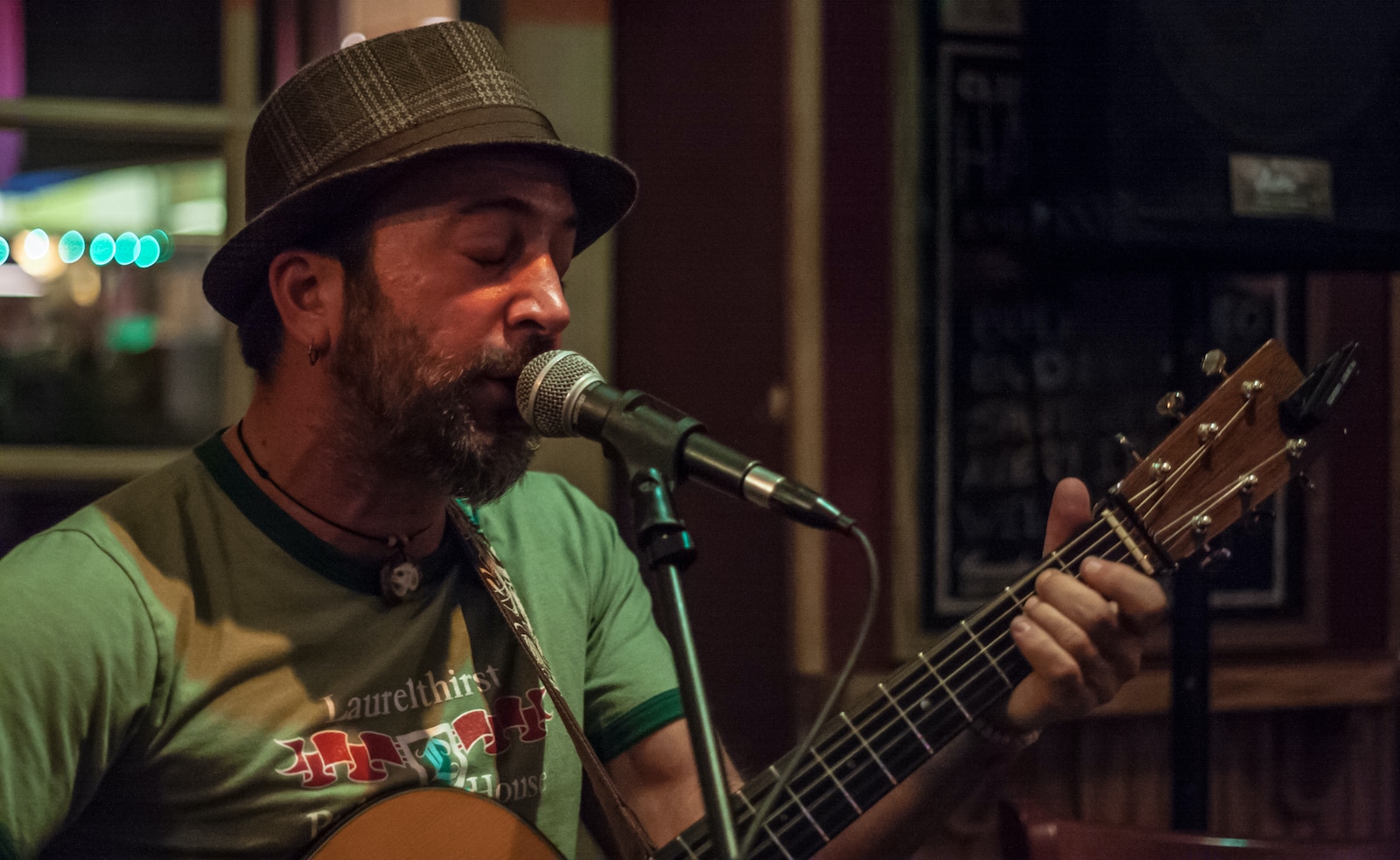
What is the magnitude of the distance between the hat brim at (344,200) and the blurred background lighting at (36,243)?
835 millimetres

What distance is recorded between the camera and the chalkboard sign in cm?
217

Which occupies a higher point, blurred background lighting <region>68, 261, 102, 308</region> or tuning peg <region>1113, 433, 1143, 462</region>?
blurred background lighting <region>68, 261, 102, 308</region>

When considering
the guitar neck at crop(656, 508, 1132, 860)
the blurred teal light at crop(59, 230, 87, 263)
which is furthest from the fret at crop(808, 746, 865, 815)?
the blurred teal light at crop(59, 230, 87, 263)

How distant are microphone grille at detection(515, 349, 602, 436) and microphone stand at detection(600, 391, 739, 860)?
0.11m

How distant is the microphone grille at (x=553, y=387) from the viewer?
1003 mm

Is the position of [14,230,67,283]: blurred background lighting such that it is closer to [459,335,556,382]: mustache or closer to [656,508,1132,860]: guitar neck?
[459,335,556,382]: mustache

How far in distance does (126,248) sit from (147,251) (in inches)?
1.4

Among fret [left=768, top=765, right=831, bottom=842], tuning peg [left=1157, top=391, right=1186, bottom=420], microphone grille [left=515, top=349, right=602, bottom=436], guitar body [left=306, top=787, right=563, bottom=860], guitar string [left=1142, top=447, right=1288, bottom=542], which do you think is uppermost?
microphone grille [left=515, top=349, right=602, bottom=436]

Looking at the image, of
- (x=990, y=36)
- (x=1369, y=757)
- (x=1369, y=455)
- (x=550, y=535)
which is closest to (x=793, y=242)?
(x=990, y=36)

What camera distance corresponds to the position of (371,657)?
131cm

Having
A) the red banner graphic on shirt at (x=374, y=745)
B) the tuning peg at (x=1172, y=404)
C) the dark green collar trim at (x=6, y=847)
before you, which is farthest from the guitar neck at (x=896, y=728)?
the dark green collar trim at (x=6, y=847)

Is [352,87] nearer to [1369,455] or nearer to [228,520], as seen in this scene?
[228,520]

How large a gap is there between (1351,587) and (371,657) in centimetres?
203

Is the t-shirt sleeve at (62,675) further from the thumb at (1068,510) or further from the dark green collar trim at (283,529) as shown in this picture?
the thumb at (1068,510)
